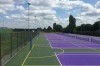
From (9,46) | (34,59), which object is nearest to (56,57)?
(34,59)

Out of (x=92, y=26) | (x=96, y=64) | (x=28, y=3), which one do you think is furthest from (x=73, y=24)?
(x=96, y=64)

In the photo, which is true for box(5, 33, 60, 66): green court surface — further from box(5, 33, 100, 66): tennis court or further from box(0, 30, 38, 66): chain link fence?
box(0, 30, 38, 66): chain link fence

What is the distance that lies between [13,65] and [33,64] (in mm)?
1342

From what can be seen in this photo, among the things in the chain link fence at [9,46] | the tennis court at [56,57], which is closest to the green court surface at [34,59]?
the tennis court at [56,57]

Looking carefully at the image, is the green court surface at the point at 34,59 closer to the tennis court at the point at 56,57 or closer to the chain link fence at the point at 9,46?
the tennis court at the point at 56,57

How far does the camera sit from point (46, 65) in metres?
19.5

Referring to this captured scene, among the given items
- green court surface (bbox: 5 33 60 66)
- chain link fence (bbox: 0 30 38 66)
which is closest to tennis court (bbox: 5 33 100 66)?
green court surface (bbox: 5 33 60 66)

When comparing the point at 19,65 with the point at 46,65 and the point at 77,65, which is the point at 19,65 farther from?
the point at 77,65

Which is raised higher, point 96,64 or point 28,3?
point 28,3

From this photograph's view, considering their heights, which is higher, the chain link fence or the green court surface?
the chain link fence

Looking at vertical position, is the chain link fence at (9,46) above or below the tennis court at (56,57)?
above

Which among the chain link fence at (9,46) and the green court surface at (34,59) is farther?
the chain link fence at (9,46)

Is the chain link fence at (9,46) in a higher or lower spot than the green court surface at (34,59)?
higher

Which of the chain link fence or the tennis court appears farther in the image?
the chain link fence
